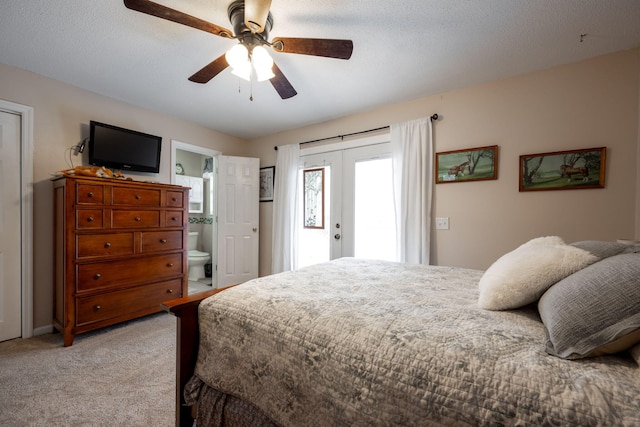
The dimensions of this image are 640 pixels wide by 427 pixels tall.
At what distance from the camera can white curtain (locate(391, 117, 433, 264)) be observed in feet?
9.03

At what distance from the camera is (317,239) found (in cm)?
368

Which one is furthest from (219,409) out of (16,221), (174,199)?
(16,221)

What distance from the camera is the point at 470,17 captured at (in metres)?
1.67

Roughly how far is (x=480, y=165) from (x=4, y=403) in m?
3.93

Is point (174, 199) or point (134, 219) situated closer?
point (134, 219)

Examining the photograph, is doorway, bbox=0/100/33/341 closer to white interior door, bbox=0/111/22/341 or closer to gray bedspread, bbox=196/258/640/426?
white interior door, bbox=0/111/22/341

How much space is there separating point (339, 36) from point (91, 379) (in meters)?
2.97

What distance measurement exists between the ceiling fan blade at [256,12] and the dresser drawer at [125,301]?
2603 mm

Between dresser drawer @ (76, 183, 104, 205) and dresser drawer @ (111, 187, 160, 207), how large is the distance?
96 millimetres

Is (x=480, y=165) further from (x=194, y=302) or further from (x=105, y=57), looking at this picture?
(x=105, y=57)

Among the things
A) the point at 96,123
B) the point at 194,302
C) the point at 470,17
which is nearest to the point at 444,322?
the point at 194,302

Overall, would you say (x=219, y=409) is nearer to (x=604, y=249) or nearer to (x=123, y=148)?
(x=604, y=249)

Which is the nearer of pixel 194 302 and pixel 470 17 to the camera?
pixel 194 302

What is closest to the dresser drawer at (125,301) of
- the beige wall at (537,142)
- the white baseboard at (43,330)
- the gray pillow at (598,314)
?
the white baseboard at (43,330)
